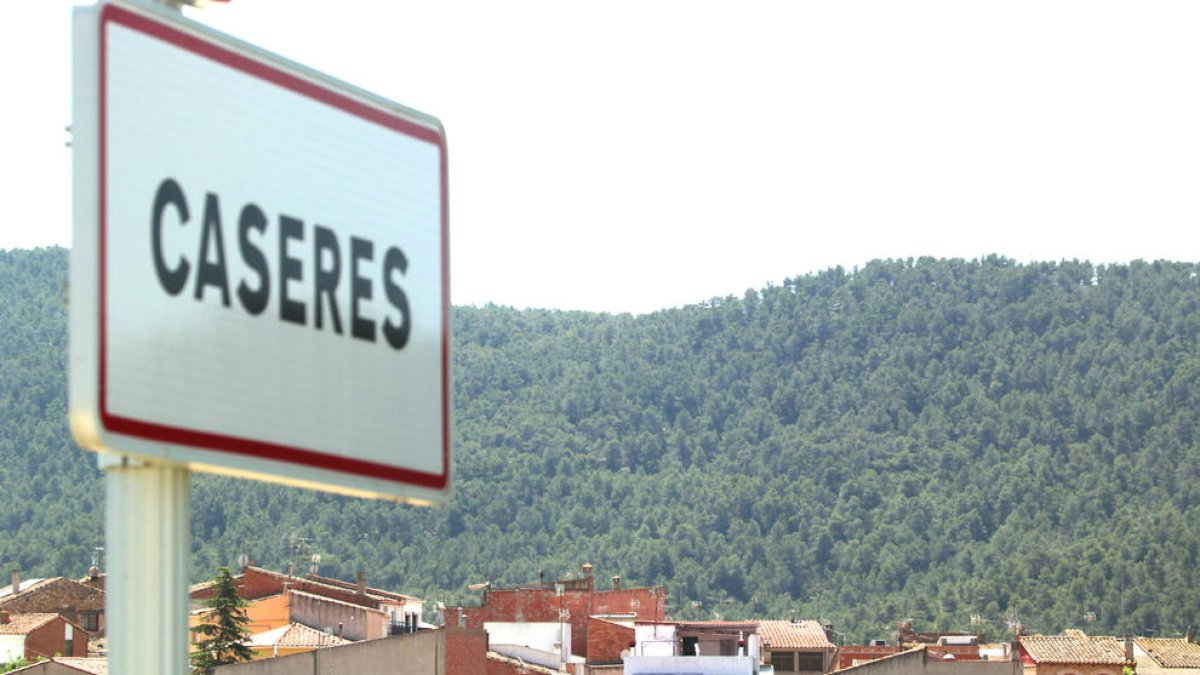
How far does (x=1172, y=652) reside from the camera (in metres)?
83.2

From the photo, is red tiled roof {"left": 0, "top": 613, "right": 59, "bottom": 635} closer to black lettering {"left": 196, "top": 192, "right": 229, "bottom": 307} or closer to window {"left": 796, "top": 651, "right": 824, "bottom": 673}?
window {"left": 796, "top": 651, "right": 824, "bottom": 673}

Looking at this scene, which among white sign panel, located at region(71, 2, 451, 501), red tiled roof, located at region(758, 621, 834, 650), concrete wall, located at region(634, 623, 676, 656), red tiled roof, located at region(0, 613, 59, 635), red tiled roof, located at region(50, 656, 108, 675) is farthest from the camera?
red tiled roof, located at region(758, 621, 834, 650)

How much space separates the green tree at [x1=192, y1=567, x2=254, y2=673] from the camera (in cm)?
5872

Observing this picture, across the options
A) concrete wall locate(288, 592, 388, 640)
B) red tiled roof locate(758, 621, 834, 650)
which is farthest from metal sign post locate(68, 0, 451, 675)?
red tiled roof locate(758, 621, 834, 650)

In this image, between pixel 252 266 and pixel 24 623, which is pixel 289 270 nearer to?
pixel 252 266

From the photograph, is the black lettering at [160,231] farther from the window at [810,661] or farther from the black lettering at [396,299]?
the window at [810,661]

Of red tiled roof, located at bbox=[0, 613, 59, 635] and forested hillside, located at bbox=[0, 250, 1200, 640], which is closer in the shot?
red tiled roof, located at bbox=[0, 613, 59, 635]

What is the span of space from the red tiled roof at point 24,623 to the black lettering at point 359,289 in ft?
220

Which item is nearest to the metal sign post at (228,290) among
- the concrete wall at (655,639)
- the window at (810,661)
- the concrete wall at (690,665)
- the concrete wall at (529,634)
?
the concrete wall at (690,665)

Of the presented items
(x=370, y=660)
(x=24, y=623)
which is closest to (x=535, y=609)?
(x=24, y=623)

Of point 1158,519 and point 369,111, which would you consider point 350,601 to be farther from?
point 1158,519

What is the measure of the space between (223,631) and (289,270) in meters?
59.1

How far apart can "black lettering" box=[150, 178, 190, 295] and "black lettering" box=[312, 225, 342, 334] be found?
0.25 metres

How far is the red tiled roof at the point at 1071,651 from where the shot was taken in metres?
77.4
